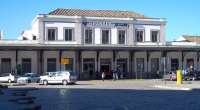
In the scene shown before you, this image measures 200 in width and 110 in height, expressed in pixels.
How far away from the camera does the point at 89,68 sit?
67.1 m

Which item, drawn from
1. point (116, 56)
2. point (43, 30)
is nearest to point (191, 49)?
point (116, 56)

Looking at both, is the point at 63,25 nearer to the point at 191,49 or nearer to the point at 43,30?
the point at 43,30

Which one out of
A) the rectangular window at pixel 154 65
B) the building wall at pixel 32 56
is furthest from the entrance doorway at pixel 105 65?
the building wall at pixel 32 56

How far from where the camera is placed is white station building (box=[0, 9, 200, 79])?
6462cm

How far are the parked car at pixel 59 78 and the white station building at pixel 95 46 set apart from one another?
381 inches

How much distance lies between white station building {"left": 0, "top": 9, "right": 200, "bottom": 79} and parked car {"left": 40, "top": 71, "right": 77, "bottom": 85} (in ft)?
31.8

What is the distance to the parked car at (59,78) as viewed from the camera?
52.8 m

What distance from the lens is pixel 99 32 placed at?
220ft

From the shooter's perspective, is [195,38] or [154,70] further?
[195,38]

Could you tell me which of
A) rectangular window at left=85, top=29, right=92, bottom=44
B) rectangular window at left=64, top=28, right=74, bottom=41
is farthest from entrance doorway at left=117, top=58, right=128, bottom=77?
rectangular window at left=64, top=28, right=74, bottom=41

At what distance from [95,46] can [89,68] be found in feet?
12.1

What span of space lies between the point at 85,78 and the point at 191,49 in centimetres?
1548

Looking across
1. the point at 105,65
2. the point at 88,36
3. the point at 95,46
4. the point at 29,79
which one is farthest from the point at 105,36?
the point at 29,79

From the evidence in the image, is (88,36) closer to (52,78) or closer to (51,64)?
(51,64)
